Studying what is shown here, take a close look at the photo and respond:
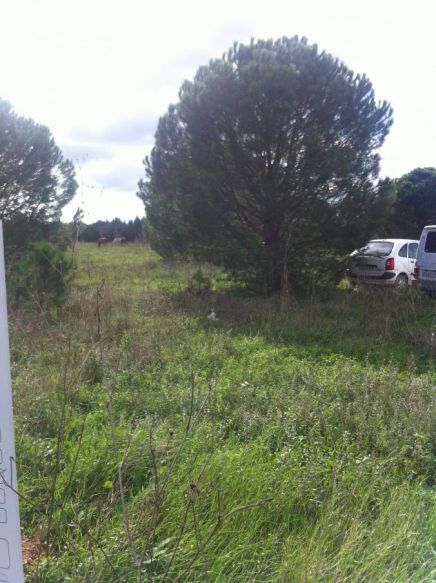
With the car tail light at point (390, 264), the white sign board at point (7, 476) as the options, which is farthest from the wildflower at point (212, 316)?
the white sign board at point (7, 476)

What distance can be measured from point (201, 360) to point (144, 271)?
1156cm

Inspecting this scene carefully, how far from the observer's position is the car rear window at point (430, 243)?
38.4ft

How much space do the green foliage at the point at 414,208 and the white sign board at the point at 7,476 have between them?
2115 cm

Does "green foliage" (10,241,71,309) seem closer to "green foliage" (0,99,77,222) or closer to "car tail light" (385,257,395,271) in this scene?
"green foliage" (0,99,77,222)

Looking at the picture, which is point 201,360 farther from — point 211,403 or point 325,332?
point 325,332

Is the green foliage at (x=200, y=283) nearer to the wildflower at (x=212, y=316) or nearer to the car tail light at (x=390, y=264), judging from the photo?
the wildflower at (x=212, y=316)

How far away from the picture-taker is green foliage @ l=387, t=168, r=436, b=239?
21.6m

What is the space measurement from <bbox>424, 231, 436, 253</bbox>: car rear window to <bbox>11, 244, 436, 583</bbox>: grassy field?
4469 mm

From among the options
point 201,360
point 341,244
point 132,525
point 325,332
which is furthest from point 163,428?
point 341,244

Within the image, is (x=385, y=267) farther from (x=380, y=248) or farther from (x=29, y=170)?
(x=29, y=170)

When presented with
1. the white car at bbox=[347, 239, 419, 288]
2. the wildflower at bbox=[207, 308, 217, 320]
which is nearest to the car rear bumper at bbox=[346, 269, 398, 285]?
the white car at bbox=[347, 239, 419, 288]

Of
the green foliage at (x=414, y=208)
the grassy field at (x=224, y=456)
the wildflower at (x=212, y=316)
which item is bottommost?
the grassy field at (x=224, y=456)

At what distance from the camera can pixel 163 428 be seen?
4.17 metres

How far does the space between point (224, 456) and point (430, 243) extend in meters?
9.58
